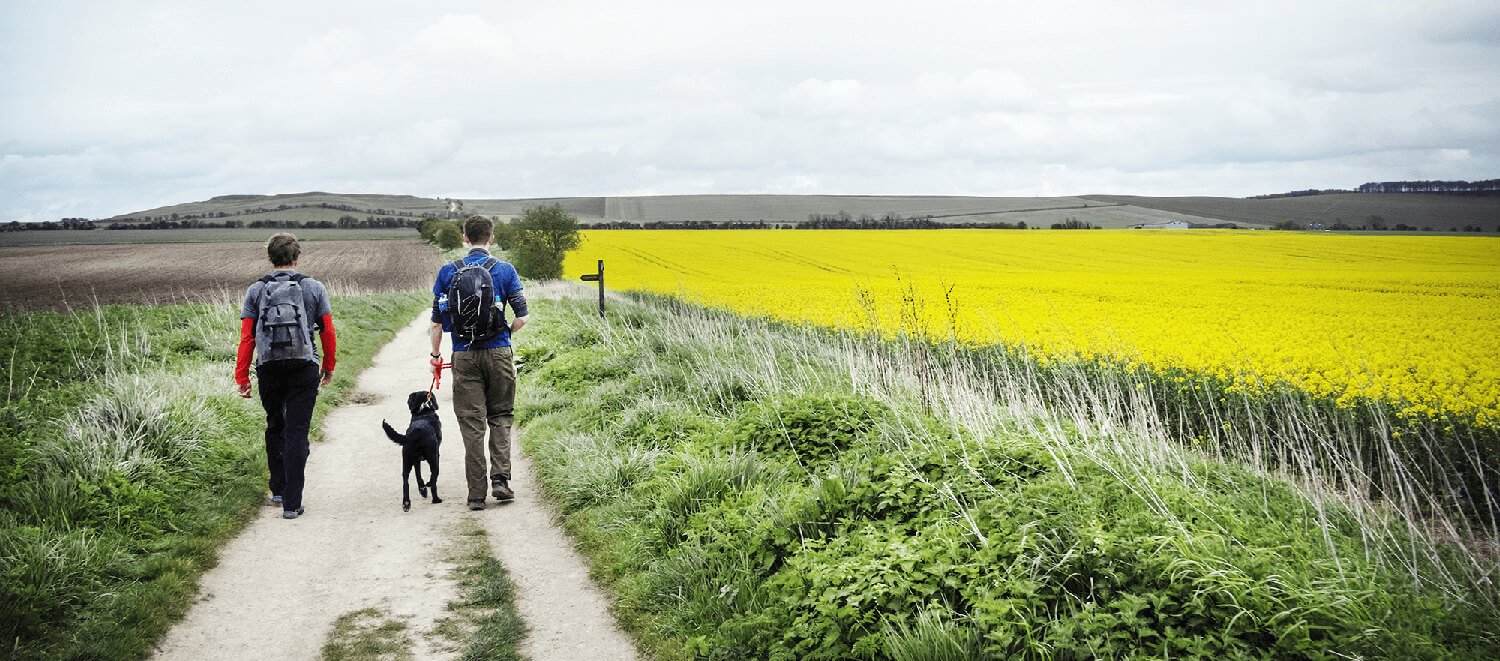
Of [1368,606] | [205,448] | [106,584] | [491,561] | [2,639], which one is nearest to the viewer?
[1368,606]

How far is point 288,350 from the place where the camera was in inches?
233

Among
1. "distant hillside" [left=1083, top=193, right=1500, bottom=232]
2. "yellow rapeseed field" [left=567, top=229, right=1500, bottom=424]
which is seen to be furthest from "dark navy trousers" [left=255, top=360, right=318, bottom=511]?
"distant hillside" [left=1083, top=193, right=1500, bottom=232]

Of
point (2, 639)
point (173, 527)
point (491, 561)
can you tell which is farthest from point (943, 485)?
point (173, 527)

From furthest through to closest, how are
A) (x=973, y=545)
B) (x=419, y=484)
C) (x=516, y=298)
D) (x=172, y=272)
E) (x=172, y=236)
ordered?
(x=172, y=236) → (x=172, y=272) → (x=419, y=484) → (x=516, y=298) → (x=973, y=545)

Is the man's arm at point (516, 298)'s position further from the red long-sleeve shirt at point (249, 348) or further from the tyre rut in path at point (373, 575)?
the tyre rut in path at point (373, 575)

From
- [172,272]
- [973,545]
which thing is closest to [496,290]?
[973,545]

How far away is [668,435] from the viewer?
24.0 ft

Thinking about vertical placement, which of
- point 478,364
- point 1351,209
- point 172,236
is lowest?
point 478,364

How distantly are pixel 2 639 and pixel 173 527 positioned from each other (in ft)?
6.00

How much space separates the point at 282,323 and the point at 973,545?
4.96 m

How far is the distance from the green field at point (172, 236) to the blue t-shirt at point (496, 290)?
68.7 meters

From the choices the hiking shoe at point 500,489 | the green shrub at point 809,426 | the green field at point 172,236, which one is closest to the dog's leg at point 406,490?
the hiking shoe at point 500,489

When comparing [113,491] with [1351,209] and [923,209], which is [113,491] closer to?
[1351,209]

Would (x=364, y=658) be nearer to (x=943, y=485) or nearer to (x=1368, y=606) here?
(x=943, y=485)
